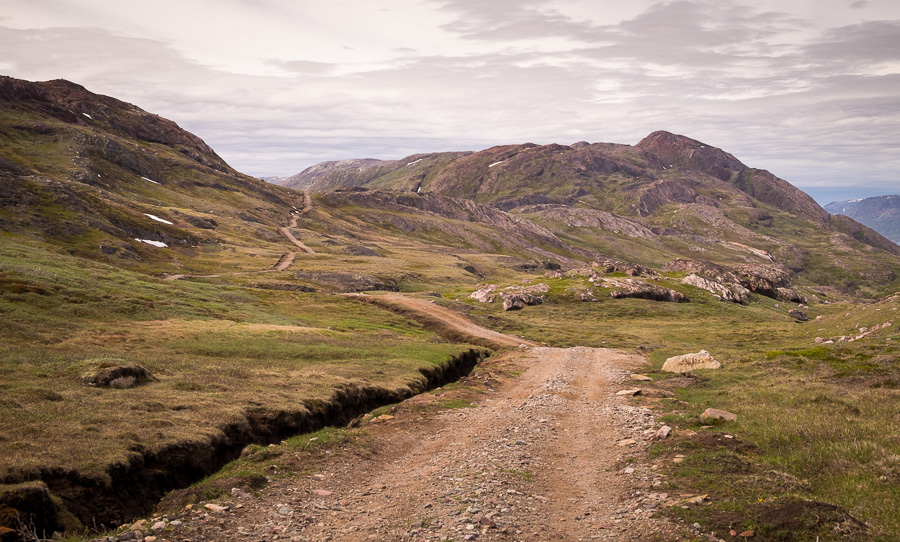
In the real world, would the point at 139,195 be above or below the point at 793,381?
above

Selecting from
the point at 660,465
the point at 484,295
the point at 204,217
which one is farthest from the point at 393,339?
the point at 204,217

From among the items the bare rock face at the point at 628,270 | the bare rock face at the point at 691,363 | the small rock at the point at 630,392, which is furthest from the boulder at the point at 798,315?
the small rock at the point at 630,392

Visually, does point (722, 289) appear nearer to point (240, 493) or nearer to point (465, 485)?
point (465, 485)

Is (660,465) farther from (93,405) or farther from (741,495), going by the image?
(93,405)

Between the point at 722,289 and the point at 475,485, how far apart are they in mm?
124431

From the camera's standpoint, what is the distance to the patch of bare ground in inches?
600

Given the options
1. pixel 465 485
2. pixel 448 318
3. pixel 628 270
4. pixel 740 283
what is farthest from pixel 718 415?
pixel 740 283

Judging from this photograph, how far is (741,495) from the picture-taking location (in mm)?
15805

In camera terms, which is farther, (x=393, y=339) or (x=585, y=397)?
(x=393, y=339)

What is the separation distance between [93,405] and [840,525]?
29148mm

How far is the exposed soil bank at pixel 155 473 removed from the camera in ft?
51.9

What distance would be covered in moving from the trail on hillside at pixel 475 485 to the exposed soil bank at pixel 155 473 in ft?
11.2

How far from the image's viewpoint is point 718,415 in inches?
988

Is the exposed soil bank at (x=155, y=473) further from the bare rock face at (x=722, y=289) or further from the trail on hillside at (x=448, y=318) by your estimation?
the bare rock face at (x=722, y=289)
